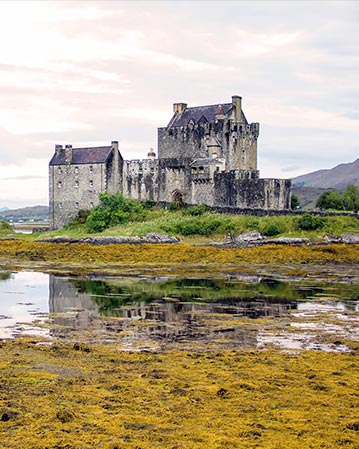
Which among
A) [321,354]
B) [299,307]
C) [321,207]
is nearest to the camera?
[321,354]

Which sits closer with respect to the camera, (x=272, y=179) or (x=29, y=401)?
(x=29, y=401)

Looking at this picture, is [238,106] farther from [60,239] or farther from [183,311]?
[183,311]

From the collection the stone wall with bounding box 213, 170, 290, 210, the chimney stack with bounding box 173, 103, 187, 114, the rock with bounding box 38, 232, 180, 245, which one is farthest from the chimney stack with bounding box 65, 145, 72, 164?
the stone wall with bounding box 213, 170, 290, 210

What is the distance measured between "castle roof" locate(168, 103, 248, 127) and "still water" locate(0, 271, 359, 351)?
30.2 m

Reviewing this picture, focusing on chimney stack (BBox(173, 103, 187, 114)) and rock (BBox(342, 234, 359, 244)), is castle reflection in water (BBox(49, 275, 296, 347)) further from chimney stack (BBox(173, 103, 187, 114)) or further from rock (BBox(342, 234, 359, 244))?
chimney stack (BBox(173, 103, 187, 114))

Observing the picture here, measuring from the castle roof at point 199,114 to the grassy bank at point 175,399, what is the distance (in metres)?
47.8

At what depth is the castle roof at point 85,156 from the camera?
65812 millimetres

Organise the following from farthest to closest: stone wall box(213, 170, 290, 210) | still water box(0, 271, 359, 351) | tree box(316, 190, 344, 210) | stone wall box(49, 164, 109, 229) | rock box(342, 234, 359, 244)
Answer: stone wall box(49, 164, 109, 229) < tree box(316, 190, 344, 210) < stone wall box(213, 170, 290, 210) < rock box(342, 234, 359, 244) < still water box(0, 271, 359, 351)

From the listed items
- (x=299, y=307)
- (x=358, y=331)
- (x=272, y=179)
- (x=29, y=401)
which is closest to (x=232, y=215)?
(x=272, y=179)

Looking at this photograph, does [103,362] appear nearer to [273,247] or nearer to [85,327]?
[85,327]

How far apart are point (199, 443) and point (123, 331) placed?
32.6 feet

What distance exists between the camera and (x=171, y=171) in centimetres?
6388

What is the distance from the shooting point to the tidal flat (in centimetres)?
1221

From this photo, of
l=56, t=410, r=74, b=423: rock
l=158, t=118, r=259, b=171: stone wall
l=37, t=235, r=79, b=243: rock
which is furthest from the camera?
l=158, t=118, r=259, b=171: stone wall
